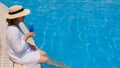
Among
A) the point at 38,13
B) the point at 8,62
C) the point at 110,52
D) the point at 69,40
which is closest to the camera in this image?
the point at 8,62

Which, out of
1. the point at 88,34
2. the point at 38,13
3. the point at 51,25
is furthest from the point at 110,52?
the point at 38,13

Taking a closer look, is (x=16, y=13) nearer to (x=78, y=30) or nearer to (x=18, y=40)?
(x=18, y=40)

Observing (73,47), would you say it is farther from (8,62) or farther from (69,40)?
(8,62)

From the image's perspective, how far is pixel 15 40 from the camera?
5465mm

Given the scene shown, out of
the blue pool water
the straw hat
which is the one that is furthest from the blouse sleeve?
the blue pool water

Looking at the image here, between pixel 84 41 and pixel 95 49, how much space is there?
0.48m

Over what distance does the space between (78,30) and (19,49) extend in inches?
161

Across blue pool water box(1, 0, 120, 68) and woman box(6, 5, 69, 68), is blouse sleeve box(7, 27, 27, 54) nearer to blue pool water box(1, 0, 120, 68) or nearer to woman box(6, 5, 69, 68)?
woman box(6, 5, 69, 68)

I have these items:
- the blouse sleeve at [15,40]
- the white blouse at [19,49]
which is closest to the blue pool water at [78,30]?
the white blouse at [19,49]

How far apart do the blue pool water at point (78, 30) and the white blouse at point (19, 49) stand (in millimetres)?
1495

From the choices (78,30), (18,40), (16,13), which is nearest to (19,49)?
(18,40)

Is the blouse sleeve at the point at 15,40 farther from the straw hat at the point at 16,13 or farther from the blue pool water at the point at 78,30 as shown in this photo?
the blue pool water at the point at 78,30

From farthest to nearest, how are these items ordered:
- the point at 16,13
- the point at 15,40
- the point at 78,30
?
the point at 78,30
the point at 16,13
the point at 15,40

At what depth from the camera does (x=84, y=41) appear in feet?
29.0
